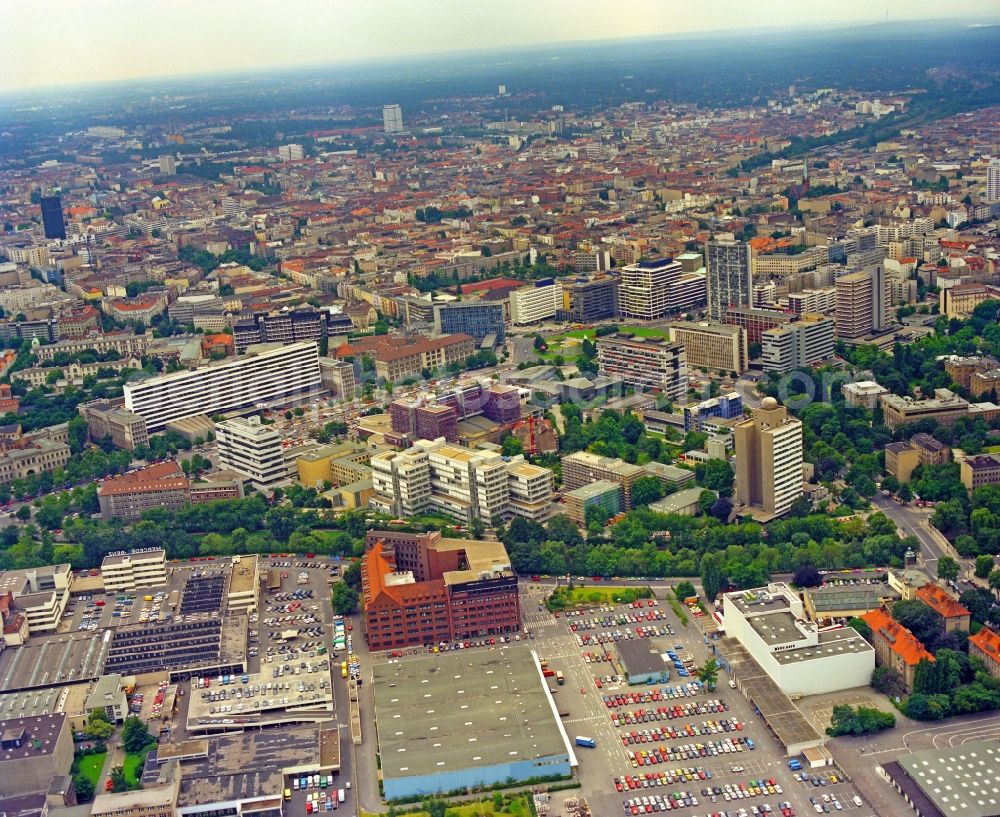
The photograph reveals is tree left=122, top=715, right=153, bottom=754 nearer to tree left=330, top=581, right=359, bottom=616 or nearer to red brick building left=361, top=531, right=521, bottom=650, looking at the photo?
red brick building left=361, top=531, right=521, bottom=650

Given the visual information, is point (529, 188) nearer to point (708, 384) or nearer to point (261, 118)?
point (261, 118)

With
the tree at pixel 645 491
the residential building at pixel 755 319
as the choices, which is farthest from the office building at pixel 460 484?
the residential building at pixel 755 319

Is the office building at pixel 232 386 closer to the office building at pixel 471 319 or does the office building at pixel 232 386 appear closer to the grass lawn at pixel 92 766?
the office building at pixel 471 319

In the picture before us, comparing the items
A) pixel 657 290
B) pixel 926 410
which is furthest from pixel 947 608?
pixel 657 290

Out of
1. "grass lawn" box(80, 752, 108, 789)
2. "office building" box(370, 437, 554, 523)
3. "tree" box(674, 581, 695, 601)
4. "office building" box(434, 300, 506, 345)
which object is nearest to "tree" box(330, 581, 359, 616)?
"office building" box(370, 437, 554, 523)

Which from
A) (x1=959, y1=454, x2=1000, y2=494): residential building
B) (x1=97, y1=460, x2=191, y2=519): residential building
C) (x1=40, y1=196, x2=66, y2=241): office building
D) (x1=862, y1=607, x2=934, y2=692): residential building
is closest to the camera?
(x1=862, y1=607, x2=934, y2=692): residential building
